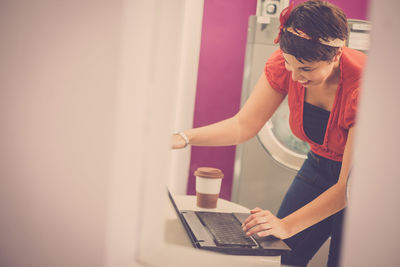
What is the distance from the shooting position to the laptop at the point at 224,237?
856mm

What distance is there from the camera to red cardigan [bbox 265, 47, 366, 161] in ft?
3.92

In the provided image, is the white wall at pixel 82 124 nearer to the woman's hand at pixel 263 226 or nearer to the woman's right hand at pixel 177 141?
the woman's hand at pixel 263 226

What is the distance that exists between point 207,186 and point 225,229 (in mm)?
262

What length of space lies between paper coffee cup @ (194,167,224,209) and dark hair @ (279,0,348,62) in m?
0.48

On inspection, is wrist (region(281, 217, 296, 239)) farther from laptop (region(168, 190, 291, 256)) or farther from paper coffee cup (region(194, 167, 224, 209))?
paper coffee cup (region(194, 167, 224, 209))

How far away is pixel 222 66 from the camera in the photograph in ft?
9.95

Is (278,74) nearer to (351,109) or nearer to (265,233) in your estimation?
→ (351,109)

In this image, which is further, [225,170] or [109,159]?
[225,170]

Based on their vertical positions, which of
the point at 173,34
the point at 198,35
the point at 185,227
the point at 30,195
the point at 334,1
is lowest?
the point at 185,227

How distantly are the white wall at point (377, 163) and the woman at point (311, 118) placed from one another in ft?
1.42

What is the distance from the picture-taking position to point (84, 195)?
2.18ft

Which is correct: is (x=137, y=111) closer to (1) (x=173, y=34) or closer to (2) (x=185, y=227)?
(1) (x=173, y=34)

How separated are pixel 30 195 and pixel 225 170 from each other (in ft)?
8.31

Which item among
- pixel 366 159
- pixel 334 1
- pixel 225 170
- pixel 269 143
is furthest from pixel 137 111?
pixel 334 1
